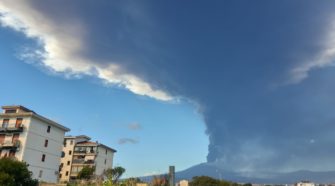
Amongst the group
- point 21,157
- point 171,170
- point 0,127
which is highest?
point 0,127

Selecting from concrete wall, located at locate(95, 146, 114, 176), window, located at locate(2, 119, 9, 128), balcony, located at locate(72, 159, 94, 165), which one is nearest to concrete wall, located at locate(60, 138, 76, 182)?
balcony, located at locate(72, 159, 94, 165)

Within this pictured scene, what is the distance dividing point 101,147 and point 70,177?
12.5m

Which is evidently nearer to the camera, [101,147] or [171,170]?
[171,170]

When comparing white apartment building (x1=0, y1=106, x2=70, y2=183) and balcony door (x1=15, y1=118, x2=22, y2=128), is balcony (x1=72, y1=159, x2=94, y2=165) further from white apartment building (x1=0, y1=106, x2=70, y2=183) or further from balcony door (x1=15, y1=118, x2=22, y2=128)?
balcony door (x1=15, y1=118, x2=22, y2=128)

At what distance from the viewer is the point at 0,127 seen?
77.5 m

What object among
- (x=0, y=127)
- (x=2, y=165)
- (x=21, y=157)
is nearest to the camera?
(x=2, y=165)

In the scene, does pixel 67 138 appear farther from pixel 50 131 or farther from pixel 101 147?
pixel 50 131

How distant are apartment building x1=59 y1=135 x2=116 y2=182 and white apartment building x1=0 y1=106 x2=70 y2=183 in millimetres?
22418

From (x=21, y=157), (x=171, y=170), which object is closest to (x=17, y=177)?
(x=21, y=157)

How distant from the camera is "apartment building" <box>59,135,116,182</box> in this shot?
351 feet

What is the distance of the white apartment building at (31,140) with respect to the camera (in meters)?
73.9

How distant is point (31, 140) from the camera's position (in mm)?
75688

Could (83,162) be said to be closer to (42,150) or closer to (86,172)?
(86,172)

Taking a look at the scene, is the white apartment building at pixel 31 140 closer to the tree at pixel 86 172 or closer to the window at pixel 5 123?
the window at pixel 5 123
